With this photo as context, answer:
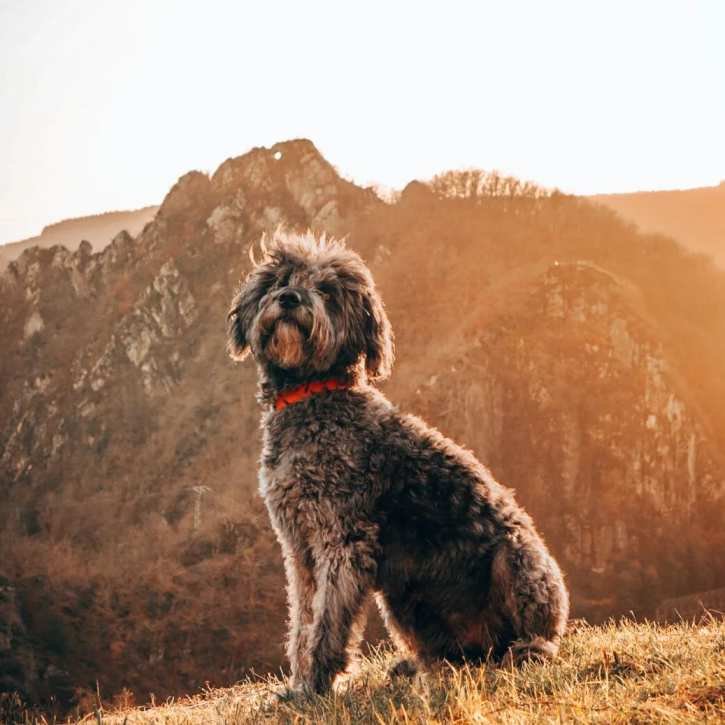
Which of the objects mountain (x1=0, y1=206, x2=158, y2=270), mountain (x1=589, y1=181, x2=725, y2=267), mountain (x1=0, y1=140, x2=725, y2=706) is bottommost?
mountain (x1=0, y1=140, x2=725, y2=706)

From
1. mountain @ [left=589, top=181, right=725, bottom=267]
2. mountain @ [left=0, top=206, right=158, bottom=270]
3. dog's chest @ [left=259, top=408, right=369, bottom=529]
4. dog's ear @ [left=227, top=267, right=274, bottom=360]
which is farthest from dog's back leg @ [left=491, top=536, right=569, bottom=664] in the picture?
mountain @ [left=0, top=206, right=158, bottom=270]

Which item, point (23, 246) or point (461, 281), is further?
point (23, 246)

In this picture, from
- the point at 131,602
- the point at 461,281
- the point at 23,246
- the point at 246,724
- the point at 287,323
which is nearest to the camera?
Result: the point at 246,724

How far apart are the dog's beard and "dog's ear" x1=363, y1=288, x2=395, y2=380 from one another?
0.57 meters

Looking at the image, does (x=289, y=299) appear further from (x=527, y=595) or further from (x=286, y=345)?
(x=527, y=595)

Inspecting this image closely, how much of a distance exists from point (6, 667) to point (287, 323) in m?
30.7

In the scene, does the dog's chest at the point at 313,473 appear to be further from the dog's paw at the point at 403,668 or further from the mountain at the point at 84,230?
the mountain at the point at 84,230

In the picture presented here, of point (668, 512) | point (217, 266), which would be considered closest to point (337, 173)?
point (217, 266)

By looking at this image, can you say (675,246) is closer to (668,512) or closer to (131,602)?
(668,512)

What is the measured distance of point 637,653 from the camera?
5.42m

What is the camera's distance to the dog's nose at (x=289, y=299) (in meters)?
6.35

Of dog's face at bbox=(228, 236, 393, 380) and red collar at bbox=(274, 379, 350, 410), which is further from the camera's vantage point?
red collar at bbox=(274, 379, 350, 410)

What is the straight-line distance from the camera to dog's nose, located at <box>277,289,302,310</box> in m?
6.35

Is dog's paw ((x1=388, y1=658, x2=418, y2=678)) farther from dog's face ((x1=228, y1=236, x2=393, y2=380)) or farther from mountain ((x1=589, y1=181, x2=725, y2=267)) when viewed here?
mountain ((x1=589, y1=181, x2=725, y2=267))
